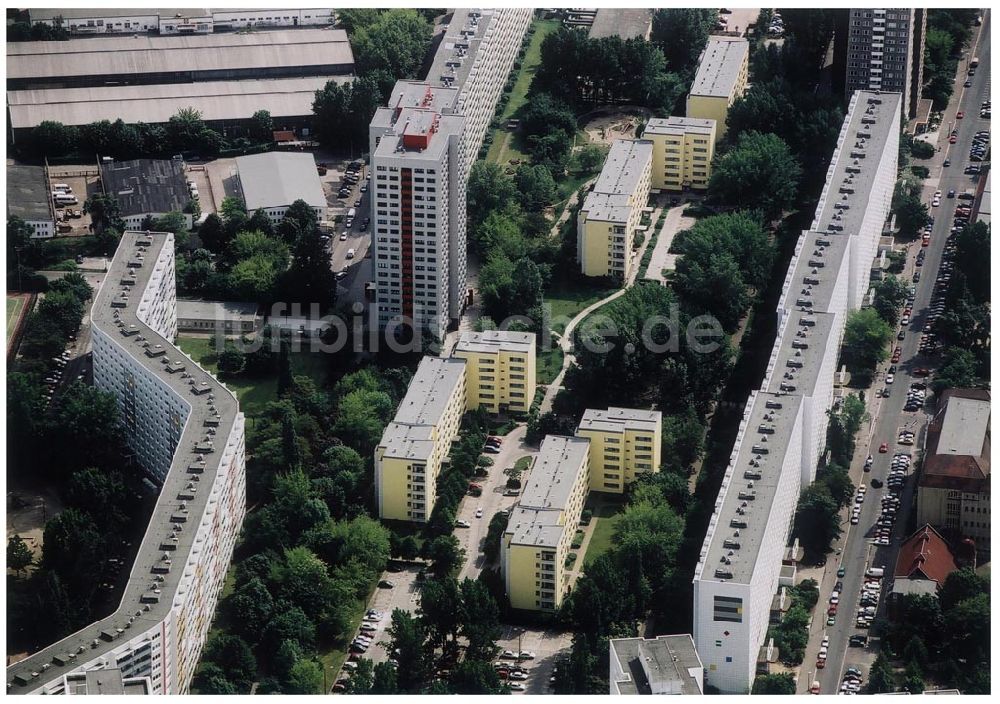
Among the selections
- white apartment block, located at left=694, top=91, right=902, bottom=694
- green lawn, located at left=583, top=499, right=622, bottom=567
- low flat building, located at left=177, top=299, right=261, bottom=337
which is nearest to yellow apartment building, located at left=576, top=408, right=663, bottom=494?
green lawn, located at left=583, top=499, right=622, bottom=567

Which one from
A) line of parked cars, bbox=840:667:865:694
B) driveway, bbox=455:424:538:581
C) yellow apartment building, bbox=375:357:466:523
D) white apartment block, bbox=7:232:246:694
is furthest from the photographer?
yellow apartment building, bbox=375:357:466:523

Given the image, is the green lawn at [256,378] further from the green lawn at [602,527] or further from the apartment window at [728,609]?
the apartment window at [728,609]

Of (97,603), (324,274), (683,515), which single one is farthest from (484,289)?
(97,603)

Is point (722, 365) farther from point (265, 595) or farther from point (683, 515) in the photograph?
point (265, 595)

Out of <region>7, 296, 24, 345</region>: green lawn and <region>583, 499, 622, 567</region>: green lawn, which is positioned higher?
<region>7, 296, 24, 345</region>: green lawn

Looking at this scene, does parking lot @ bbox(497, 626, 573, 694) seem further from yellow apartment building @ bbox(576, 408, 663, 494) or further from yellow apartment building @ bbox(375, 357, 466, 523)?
yellow apartment building @ bbox(576, 408, 663, 494)

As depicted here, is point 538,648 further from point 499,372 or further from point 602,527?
point 499,372
